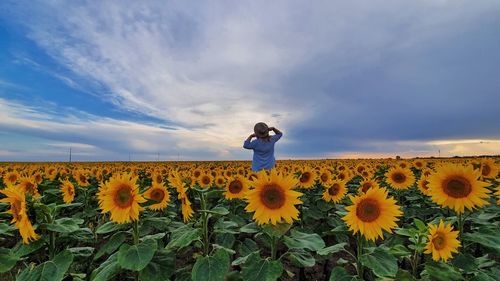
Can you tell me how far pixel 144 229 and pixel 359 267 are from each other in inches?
103

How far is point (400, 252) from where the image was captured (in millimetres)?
4066

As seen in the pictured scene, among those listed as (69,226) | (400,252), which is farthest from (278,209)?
(69,226)

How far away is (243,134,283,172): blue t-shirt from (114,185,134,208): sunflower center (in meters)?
6.54

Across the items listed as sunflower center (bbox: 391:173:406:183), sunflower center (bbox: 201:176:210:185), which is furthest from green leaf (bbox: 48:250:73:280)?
sunflower center (bbox: 391:173:406:183)

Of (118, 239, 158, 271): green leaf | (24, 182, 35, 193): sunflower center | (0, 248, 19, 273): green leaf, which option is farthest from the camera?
(24, 182, 35, 193): sunflower center

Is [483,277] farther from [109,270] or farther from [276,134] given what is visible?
[276,134]

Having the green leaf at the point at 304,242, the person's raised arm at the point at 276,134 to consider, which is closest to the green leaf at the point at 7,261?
the green leaf at the point at 304,242

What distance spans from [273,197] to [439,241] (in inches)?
Answer: 72.8

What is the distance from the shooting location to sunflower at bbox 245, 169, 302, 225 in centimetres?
399

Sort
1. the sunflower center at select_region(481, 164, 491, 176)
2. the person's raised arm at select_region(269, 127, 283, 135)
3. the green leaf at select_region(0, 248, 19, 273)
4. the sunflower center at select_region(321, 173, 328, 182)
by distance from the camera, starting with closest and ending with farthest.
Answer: the green leaf at select_region(0, 248, 19, 273) → the sunflower center at select_region(481, 164, 491, 176) → the sunflower center at select_region(321, 173, 328, 182) → the person's raised arm at select_region(269, 127, 283, 135)

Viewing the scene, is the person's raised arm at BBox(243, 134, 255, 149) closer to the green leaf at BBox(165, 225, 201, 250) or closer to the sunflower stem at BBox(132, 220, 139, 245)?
the green leaf at BBox(165, 225, 201, 250)

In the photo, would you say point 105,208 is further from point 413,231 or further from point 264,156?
point 264,156

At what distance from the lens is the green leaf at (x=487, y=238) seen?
179 inches

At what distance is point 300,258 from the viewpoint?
14.0ft
